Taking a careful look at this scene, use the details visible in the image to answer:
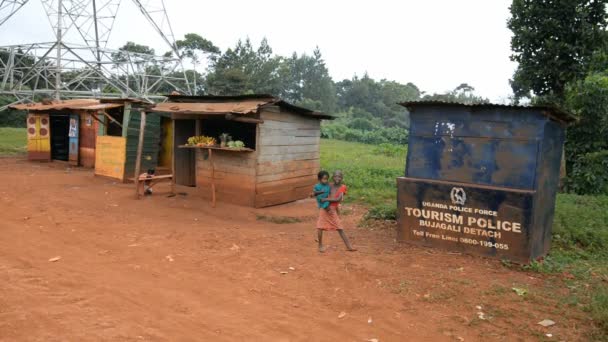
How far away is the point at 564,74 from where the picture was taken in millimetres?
13047

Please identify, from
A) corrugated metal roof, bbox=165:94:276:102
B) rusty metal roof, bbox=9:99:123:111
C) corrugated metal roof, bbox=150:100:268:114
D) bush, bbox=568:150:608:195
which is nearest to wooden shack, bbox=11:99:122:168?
rusty metal roof, bbox=9:99:123:111

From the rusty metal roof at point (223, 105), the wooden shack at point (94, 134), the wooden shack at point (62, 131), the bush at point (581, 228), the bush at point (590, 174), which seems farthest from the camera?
the wooden shack at point (62, 131)

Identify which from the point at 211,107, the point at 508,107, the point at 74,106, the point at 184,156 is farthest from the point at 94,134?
the point at 508,107

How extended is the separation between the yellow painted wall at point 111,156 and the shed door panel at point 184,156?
2400mm

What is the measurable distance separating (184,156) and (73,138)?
717 cm

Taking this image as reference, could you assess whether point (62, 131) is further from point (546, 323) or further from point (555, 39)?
point (546, 323)

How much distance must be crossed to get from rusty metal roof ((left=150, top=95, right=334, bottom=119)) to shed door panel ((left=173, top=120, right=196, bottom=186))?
0.74 meters

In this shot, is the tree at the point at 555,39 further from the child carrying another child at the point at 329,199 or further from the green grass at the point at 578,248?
the child carrying another child at the point at 329,199

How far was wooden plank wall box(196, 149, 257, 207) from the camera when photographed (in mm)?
10148

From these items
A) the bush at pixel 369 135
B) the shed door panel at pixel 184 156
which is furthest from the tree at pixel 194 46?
the shed door panel at pixel 184 156

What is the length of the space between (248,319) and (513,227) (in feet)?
12.1

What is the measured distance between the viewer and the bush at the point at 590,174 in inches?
504

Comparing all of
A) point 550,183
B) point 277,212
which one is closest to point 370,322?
point 550,183

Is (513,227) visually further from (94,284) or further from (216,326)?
(94,284)
